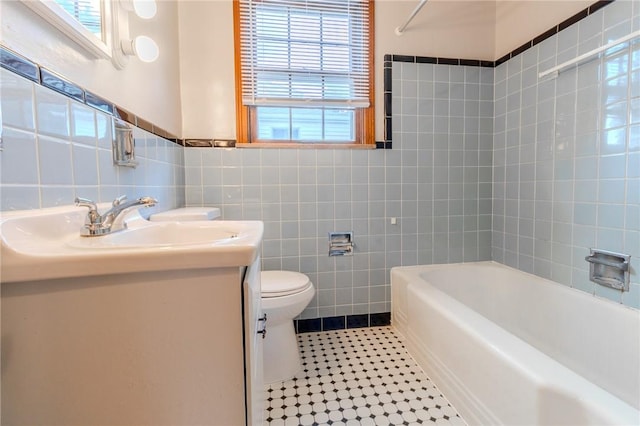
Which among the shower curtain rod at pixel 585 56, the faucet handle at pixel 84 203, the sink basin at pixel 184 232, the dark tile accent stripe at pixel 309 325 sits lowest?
the dark tile accent stripe at pixel 309 325

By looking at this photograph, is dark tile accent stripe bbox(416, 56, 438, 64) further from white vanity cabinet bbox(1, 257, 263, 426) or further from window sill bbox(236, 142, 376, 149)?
white vanity cabinet bbox(1, 257, 263, 426)

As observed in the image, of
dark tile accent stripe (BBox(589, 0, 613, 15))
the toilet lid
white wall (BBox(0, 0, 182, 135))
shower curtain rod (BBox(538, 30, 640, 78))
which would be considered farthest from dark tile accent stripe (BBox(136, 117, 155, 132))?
dark tile accent stripe (BBox(589, 0, 613, 15))

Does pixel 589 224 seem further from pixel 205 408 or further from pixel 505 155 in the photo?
pixel 205 408

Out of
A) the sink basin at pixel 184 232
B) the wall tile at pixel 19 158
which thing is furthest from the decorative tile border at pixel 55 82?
the sink basin at pixel 184 232

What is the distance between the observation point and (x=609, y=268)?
1.44 meters

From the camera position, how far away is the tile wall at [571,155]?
1.35m

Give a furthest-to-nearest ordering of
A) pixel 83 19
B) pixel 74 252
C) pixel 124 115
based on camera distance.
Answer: pixel 124 115
pixel 83 19
pixel 74 252

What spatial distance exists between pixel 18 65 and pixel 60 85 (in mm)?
139

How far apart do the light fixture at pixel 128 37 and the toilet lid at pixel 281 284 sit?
42.8 inches

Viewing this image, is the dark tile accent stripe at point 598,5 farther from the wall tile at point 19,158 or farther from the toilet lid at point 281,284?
the wall tile at point 19,158

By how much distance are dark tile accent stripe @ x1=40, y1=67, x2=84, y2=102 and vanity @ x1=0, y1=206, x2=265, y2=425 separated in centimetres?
33

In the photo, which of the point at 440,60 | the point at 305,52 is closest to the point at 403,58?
the point at 440,60

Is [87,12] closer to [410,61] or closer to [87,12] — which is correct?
[87,12]

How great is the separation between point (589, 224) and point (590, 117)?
549 millimetres
